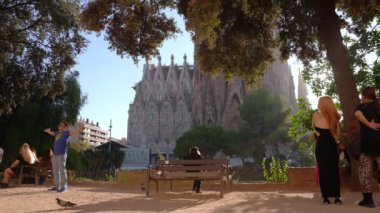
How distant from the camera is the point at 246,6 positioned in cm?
875

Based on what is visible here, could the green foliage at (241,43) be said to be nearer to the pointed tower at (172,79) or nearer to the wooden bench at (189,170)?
the wooden bench at (189,170)

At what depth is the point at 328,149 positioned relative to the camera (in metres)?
6.06

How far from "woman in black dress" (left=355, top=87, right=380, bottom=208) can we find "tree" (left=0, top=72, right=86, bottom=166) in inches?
768

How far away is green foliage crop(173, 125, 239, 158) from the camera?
152ft

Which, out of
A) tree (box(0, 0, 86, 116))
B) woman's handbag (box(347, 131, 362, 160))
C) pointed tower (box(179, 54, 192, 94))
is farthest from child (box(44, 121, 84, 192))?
pointed tower (box(179, 54, 192, 94))

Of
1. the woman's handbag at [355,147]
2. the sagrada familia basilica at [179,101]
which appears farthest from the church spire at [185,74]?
the woman's handbag at [355,147]

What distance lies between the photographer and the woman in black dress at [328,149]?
237 inches

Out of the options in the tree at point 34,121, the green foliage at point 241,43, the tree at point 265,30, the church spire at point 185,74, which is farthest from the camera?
the church spire at point 185,74

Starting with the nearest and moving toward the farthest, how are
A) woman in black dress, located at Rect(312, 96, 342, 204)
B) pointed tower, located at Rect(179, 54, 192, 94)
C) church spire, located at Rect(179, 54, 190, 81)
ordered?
woman in black dress, located at Rect(312, 96, 342, 204), pointed tower, located at Rect(179, 54, 192, 94), church spire, located at Rect(179, 54, 190, 81)

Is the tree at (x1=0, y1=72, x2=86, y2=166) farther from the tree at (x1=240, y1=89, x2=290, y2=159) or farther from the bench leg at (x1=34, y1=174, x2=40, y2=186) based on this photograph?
the tree at (x1=240, y1=89, x2=290, y2=159)

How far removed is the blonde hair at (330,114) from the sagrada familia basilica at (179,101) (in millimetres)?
57254

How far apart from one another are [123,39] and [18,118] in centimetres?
1599

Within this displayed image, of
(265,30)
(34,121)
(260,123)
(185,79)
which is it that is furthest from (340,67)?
(185,79)

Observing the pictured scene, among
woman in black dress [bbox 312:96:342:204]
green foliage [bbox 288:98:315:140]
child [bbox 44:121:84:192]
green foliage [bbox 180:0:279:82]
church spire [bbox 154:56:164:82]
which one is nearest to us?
woman in black dress [bbox 312:96:342:204]
